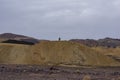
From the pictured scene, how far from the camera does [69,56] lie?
65.2 m

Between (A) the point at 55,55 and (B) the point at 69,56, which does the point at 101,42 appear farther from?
(B) the point at 69,56

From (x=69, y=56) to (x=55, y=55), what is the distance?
252 centimetres

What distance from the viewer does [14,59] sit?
220ft

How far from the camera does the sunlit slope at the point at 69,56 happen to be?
211ft

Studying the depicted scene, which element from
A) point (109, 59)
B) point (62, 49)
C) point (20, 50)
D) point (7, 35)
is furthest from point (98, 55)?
point (7, 35)

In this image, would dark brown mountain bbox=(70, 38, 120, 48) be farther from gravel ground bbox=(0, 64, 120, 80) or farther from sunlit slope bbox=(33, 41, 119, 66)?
gravel ground bbox=(0, 64, 120, 80)

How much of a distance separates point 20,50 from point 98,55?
14.0m

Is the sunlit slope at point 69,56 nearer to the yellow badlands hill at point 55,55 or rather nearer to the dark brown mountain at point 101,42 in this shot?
the yellow badlands hill at point 55,55

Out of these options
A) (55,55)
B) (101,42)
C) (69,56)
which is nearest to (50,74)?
(69,56)

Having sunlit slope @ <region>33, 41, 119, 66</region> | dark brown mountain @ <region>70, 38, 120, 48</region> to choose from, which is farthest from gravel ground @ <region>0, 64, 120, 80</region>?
dark brown mountain @ <region>70, 38, 120, 48</region>

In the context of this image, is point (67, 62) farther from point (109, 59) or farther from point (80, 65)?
point (109, 59)

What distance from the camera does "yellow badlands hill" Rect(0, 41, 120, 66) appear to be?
6456cm

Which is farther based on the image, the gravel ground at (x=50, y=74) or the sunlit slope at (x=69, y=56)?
the sunlit slope at (x=69, y=56)

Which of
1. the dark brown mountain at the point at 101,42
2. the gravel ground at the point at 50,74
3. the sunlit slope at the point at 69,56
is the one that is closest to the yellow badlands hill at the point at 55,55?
the sunlit slope at the point at 69,56
